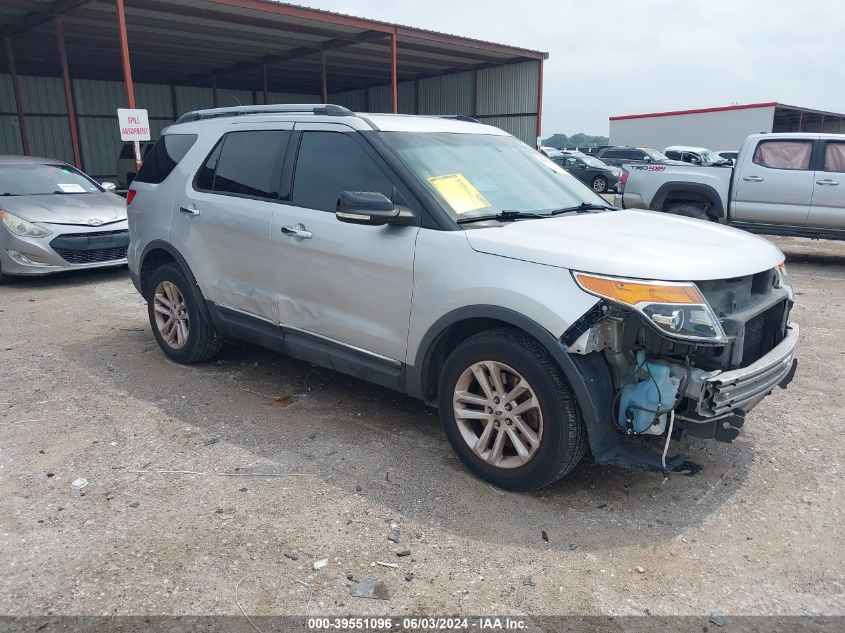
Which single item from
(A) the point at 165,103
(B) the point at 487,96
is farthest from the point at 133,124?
(A) the point at 165,103

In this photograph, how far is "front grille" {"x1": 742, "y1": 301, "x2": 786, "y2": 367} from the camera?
3.31 metres

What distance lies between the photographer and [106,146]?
26.5 metres

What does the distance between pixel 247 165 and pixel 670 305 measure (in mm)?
3041

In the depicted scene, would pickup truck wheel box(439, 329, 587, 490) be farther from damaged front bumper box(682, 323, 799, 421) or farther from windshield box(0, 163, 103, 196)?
windshield box(0, 163, 103, 196)

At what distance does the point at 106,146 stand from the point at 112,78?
8.58 ft

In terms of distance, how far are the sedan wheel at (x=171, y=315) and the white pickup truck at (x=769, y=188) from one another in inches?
323

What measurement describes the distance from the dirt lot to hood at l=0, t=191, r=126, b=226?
13.5 feet

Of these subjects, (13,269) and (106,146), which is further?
(106,146)

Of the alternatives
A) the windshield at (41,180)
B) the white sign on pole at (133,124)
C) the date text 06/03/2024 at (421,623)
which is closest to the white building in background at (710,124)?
the white sign on pole at (133,124)

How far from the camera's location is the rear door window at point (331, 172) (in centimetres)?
384

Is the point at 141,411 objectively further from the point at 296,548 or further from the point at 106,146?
the point at 106,146

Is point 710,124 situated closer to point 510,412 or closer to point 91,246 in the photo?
point 91,246

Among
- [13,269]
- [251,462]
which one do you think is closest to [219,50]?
[13,269]

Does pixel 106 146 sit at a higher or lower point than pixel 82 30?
lower
